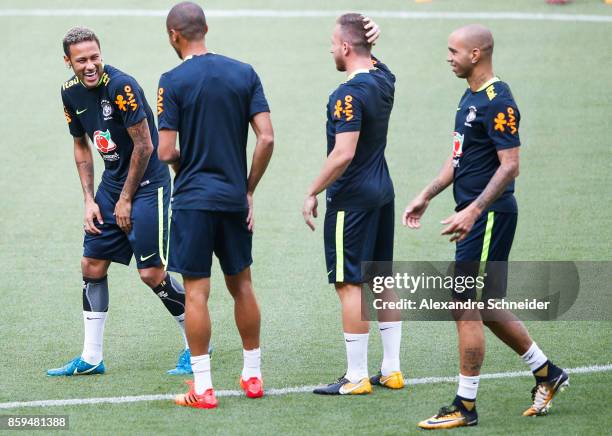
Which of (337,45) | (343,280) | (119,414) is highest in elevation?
(337,45)

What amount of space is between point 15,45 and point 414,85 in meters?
6.20

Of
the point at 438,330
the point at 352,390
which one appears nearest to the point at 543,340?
the point at 438,330

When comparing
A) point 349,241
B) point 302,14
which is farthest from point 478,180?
point 302,14

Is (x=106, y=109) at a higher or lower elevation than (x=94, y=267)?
higher

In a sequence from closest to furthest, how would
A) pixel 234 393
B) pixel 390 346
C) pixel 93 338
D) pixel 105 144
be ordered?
pixel 234 393 → pixel 390 346 → pixel 105 144 → pixel 93 338

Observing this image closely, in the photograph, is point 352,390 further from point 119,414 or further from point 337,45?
point 337,45

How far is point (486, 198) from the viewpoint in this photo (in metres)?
6.00

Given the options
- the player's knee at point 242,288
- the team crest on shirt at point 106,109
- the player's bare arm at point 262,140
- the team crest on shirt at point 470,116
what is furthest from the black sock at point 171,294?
the team crest on shirt at point 470,116

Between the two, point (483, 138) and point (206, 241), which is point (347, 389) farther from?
point (483, 138)

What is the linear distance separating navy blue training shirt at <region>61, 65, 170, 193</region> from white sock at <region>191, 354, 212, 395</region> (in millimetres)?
1355

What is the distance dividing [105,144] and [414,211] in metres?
2.13

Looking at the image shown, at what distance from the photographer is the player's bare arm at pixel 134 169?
7.11m

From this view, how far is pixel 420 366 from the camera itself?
749 centimetres

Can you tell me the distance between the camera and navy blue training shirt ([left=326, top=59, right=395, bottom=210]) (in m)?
6.71
